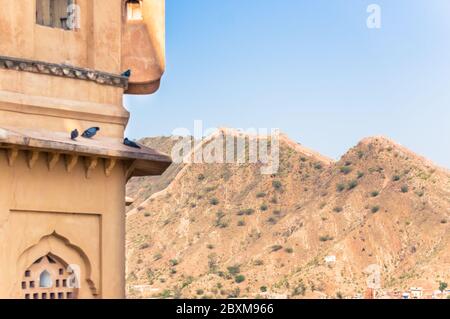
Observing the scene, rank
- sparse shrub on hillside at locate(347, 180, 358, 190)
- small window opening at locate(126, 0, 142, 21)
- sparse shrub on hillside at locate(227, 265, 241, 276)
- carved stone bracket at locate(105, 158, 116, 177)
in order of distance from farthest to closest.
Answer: sparse shrub on hillside at locate(347, 180, 358, 190)
sparse shrub on hillside at locate(227, 265, 241, 276)
small window opening at locate(126, 0, 142, 21)
carved stone bracket at locate(105, 158, 116, 177)

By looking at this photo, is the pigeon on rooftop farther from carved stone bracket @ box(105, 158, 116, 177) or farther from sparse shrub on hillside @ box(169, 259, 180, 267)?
sparse shrub on hillside @ box(169, 259, 180, 267)

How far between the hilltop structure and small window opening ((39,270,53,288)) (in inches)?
0.5

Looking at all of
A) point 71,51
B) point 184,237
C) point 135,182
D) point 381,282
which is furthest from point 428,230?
point 71,51

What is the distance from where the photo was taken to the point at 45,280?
505 inches

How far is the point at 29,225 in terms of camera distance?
496 inches

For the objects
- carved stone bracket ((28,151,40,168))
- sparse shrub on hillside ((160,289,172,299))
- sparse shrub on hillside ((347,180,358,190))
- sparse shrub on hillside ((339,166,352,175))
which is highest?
sparse shrub on hillside ((339,166,352,175))

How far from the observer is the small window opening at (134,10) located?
14.7 m

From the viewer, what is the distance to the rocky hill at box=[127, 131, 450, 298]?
79125 millimetres

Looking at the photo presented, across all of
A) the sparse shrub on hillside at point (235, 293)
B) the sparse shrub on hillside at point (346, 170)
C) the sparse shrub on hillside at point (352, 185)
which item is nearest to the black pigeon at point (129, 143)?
the sparse shrub on hillside at point (235, 293)

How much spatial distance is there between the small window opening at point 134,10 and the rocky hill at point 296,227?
194 feet

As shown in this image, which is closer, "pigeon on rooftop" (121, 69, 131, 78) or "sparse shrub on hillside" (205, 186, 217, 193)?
"pigeon on rooftop" (121, 69, 131, 78)

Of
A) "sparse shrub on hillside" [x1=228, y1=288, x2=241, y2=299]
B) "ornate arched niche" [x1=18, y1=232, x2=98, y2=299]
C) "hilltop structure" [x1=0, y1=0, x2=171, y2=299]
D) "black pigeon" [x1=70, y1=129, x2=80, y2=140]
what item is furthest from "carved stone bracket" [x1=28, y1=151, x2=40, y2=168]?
"sparse shrub on hillside" [x1=228, y1=288, x2=241, y2=299]
